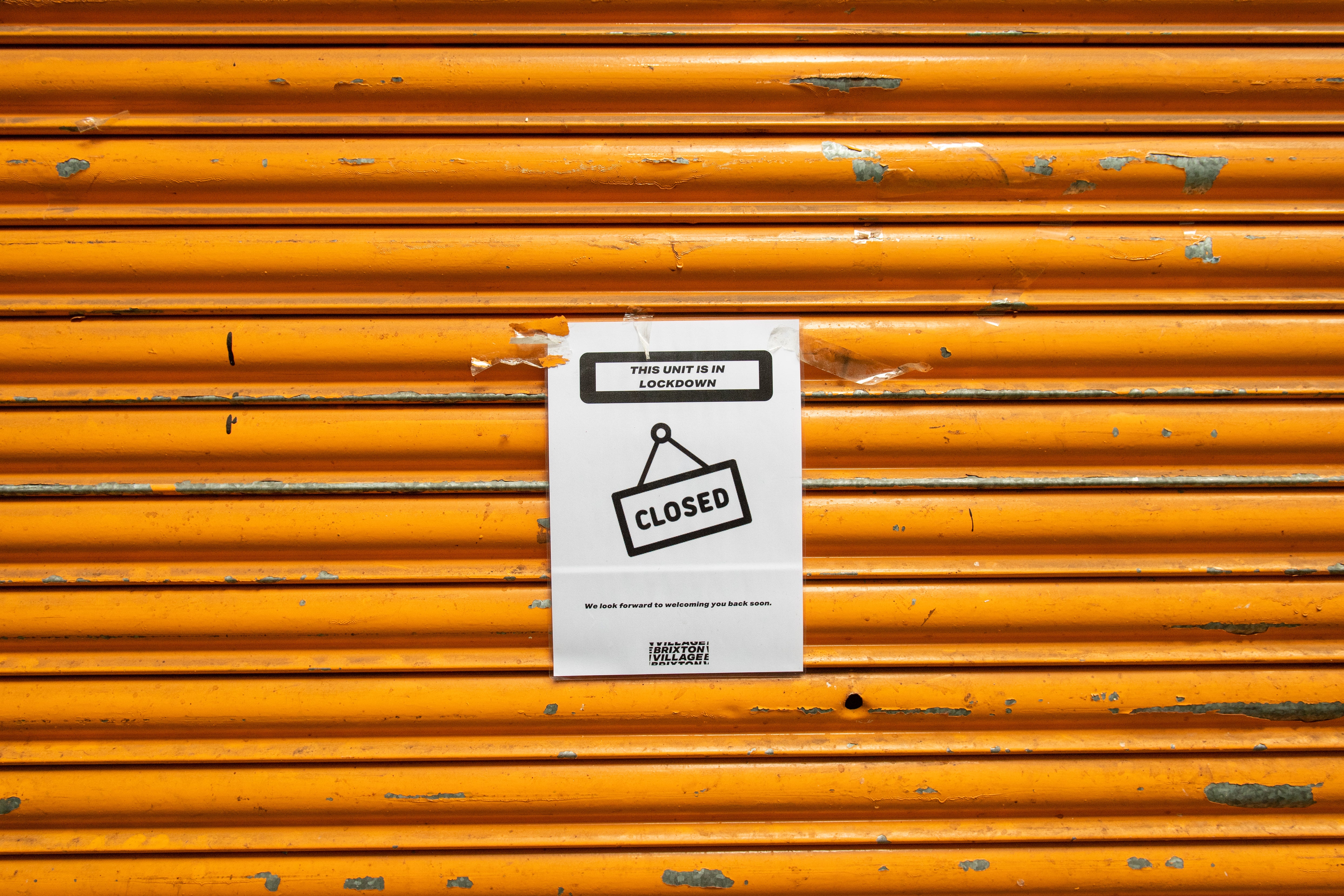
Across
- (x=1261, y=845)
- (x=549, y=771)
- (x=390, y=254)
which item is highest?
(x=390, y=254)

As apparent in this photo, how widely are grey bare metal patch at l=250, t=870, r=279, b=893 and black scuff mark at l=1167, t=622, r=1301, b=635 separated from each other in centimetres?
254

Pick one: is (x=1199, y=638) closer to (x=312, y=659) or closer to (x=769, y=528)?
(x=769, y=528)

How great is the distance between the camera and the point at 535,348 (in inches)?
77.2

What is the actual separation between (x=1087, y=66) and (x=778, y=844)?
231cm

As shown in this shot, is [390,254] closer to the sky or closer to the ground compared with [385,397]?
closer to the sky

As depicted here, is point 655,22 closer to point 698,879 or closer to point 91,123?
point 91,123

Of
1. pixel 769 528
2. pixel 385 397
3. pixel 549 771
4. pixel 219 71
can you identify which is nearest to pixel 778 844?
pixel 549 771

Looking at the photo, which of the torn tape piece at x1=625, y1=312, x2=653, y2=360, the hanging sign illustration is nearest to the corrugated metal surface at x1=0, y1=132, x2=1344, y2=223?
the torn tape piece at x1=625, y1=312, x2=653, y2=360

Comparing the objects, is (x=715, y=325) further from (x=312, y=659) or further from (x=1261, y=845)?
(x=1261, y=845)

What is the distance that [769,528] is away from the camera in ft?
6.42

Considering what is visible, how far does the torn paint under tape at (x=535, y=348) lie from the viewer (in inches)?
76.9

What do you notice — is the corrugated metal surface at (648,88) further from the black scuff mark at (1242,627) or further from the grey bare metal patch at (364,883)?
the grey bare metal patch at (364,883)

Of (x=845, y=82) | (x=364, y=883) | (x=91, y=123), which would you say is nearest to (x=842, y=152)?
(x=845, y=82)

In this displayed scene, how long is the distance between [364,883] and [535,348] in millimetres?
1520
